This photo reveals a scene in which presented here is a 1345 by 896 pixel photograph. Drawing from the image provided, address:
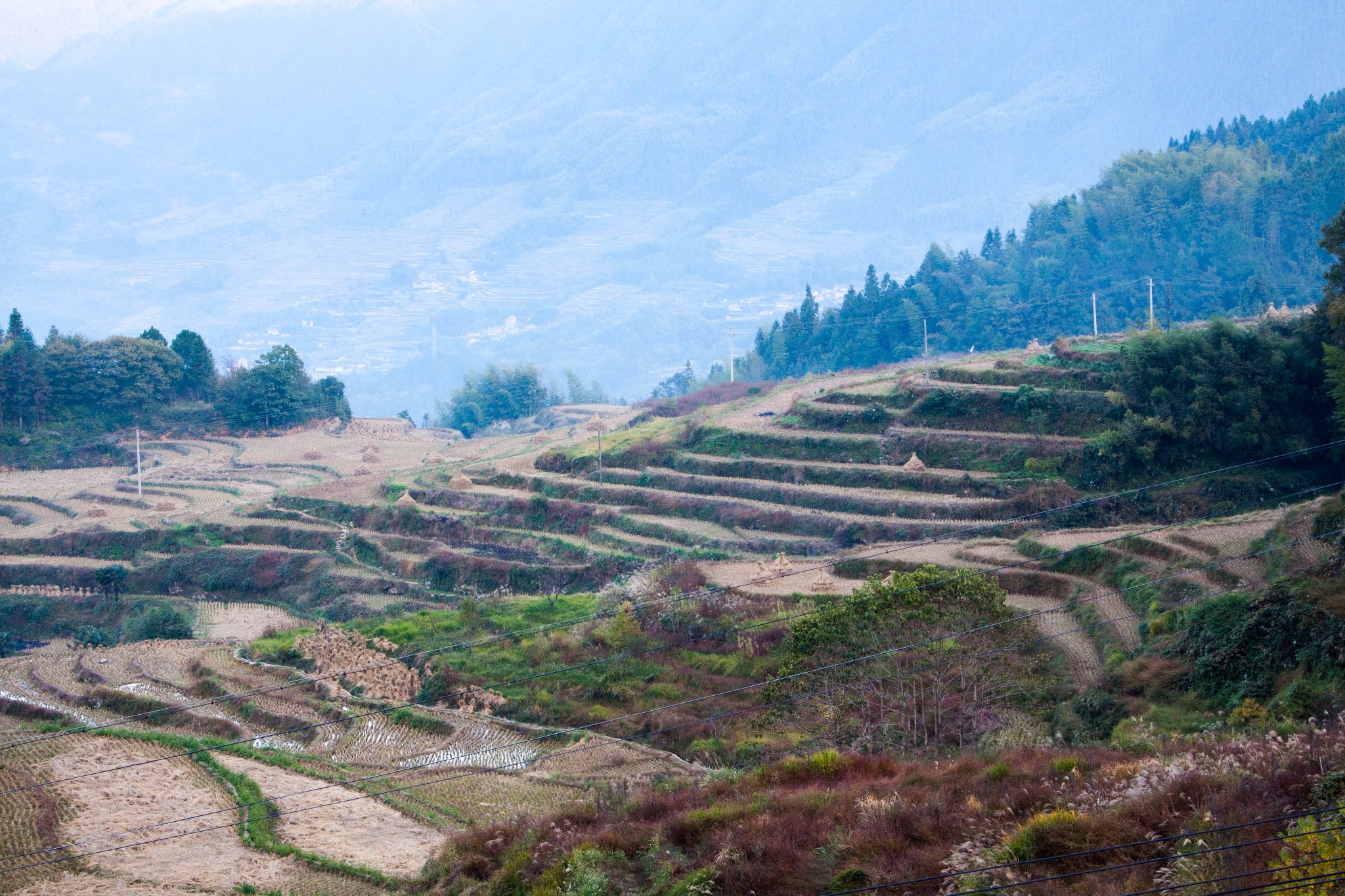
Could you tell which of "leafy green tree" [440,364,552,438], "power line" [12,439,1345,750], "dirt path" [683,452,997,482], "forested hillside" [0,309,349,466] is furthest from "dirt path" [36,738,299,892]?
"leafy green tree" [440,364,552,438]

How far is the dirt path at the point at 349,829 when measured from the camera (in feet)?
47.4

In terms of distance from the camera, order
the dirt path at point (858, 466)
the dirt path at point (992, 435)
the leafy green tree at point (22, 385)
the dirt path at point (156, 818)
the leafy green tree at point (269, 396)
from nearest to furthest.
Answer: the dirt path at point (156, 818) → the dirt path at point (992, 435) → the dirt path at point (858, 466) → the leafy green tree at point (22, 385) → the leafy green tree at point (269, 396)

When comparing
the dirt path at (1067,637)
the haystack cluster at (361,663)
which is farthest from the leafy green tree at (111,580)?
the dirt path at (1067,637)

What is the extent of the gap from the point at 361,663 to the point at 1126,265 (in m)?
55.8

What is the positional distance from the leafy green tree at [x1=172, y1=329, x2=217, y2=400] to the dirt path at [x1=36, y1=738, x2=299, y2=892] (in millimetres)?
42541

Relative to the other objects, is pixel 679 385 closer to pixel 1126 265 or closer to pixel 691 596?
pixel 1126 265

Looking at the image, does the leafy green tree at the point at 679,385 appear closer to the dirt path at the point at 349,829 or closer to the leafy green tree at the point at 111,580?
the leafy green tree at the point at 111,580

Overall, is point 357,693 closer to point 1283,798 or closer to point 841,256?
point 1283,798

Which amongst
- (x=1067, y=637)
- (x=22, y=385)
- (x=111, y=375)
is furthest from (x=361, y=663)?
(x=111, y=375)

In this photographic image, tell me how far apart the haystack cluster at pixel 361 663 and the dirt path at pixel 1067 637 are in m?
12.5

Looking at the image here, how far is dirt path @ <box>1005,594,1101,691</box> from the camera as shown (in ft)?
58.6

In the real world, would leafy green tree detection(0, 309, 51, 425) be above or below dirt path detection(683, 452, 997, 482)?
above

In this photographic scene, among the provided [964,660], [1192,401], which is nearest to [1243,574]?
[964,660]

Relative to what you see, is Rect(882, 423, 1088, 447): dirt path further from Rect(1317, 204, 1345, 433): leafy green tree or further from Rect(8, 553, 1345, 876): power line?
Rect(8, 553, 1345, 876): power line
